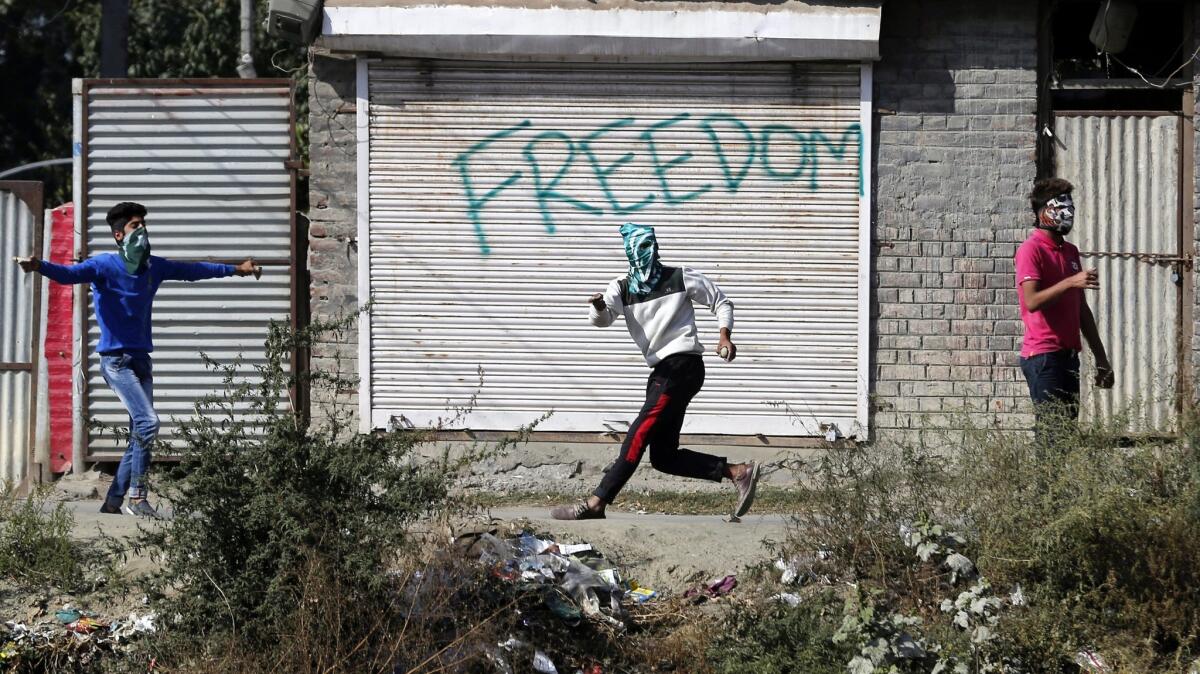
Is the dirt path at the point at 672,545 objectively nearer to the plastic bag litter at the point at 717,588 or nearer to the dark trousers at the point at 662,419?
the plastic bag litter at the point at 717,588

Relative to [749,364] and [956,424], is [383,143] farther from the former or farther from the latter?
[956,424]

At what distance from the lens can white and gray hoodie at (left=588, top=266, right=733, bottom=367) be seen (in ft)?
21.0

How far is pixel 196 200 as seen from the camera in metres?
8.80

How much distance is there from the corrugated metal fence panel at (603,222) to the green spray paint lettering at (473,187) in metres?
0.01

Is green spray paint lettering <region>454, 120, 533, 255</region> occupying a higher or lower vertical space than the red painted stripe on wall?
higher

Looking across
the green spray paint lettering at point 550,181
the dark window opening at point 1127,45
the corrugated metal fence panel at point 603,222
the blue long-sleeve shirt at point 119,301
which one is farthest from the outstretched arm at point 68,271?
the dark window opening at point 1127,45

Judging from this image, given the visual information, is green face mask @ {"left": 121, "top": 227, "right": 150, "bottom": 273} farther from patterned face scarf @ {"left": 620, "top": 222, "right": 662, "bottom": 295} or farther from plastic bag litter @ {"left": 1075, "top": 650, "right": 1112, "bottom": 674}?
plastic bag litter @ {"left": 1075, "top": 650, "right": 1112, "bottom": 674}

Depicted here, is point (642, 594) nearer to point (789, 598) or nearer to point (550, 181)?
point (789, 598)

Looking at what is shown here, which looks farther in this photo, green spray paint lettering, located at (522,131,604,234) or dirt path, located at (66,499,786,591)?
green spray paint lettering, located at (522,131,604,234)

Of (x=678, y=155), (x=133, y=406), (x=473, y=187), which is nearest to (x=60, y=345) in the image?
(x=133, y=406)

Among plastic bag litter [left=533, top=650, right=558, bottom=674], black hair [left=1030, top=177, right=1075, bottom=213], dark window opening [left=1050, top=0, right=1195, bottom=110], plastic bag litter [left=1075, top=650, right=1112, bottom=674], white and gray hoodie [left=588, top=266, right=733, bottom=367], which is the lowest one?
plastic bag litter [left=533, top=650, right=558, bottom=674]

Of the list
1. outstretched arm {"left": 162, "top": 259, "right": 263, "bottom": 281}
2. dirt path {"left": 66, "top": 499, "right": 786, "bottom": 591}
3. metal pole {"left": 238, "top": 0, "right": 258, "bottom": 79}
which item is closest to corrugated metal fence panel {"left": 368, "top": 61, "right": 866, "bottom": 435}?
A: outstretched arm {"left": 162, "top": 259, "right": 263, "bottom": 281}

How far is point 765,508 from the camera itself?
25.2 feet

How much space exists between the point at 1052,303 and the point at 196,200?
5.61m
